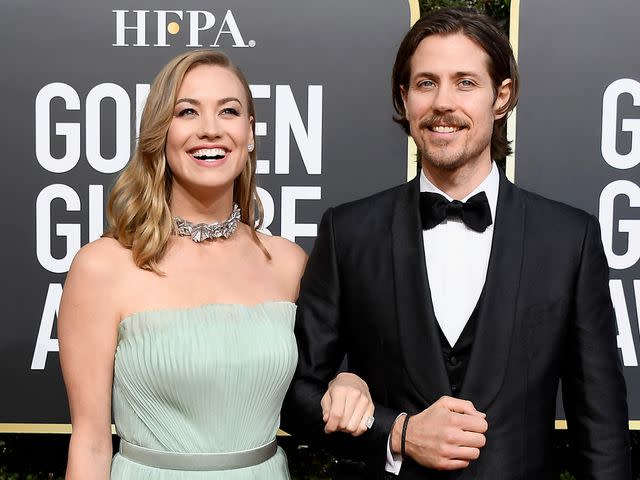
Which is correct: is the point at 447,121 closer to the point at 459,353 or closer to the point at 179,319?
the point at 459,353

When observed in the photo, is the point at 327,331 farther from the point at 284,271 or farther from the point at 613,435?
the point at 613,435

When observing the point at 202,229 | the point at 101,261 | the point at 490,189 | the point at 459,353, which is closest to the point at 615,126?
the point at 490,189

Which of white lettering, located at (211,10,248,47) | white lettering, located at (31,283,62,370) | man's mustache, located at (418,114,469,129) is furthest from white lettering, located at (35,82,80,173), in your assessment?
man's mustache, located at (418,114,469,129)

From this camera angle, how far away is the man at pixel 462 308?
1.86 meters

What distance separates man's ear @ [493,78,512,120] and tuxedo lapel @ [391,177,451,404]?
0.33 meters

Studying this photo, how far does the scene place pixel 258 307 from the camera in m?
2.23

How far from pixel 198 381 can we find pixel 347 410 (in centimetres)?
46

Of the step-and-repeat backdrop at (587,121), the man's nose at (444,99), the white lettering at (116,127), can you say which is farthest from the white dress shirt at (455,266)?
the white lettering at (116,127)

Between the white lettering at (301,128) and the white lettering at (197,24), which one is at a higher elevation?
the white lettering at (197,24)

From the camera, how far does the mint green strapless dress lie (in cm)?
208

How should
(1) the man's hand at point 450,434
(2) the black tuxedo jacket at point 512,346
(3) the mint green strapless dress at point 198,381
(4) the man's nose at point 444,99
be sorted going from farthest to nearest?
(3) the mint green strapless dress at point 198,381, (4) the man's nose at point 444,99, (2) the black tuxedo jacket at point 512,346, (1) the man's hand at point 450,434

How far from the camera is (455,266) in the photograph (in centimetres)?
200

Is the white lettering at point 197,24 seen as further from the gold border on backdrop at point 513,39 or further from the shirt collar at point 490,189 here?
Result: the shirt collar at point 490,189

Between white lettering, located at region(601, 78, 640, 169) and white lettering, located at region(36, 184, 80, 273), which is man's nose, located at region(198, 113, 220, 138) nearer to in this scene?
white lettering, located at region(36, 184, 80, 273)
